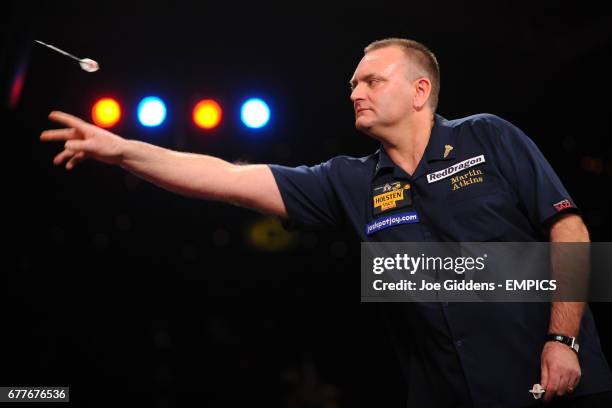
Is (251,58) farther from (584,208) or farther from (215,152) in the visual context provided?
(584,208)

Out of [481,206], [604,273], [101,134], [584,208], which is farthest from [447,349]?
[584,208]

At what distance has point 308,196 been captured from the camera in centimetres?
275

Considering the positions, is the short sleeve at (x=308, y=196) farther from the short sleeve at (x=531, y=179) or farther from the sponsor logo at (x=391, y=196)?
the short sleeve at (x=531, y=179)

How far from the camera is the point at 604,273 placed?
4117mm

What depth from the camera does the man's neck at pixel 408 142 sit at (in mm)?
2762

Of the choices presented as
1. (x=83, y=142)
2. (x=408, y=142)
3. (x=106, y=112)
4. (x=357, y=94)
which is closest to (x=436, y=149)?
(x=408, y=142)

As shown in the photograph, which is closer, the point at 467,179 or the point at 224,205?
the point at 467,179

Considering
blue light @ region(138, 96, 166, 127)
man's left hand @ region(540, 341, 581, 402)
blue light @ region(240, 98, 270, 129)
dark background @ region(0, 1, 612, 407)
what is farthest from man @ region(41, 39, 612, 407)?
blue light @ region(138, 96, 166, 127)

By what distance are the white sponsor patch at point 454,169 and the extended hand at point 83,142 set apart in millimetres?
1216

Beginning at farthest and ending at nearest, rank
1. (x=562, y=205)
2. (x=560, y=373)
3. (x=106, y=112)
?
(x=106, y=112), (x=562, y=205), (x=560, y=373)

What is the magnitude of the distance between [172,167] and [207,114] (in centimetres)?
281

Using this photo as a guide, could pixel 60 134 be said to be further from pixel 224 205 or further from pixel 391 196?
pixel 224 205

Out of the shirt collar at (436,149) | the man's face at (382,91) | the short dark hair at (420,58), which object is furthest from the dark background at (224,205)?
the shirt collar at (436,149)

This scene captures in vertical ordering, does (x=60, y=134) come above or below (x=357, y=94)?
below
